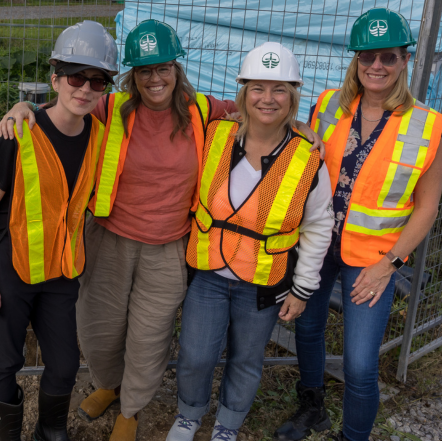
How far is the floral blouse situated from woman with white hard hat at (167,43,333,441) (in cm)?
15

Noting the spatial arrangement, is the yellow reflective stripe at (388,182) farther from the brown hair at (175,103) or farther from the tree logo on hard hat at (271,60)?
the brown hair at (175,103)

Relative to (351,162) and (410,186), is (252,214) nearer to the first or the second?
(351,162)

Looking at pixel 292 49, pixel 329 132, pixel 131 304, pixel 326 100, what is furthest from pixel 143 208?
pixel 292 49

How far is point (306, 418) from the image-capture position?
3395 mm

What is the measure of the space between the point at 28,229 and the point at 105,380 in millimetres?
1265

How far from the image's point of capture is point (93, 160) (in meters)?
2.65

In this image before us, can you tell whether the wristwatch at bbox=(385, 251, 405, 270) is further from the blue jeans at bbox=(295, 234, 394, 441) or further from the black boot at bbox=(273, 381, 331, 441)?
the black boot at bbox=(273, 381, 331, 441)

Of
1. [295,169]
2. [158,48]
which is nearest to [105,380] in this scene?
[295,169]

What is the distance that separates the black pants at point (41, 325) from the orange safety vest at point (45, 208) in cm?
7

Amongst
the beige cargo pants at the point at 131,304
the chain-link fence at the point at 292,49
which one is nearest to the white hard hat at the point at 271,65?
the chain-link fence at the point at 292,49

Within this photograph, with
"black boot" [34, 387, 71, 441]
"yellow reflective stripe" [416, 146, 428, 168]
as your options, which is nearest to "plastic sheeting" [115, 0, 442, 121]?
"yellow reflective stripe" [416, 146, 428, 168]

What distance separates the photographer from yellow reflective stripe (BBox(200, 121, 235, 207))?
8.89 ft

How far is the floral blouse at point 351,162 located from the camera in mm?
2717

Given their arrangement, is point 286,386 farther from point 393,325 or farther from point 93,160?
point 93,160
